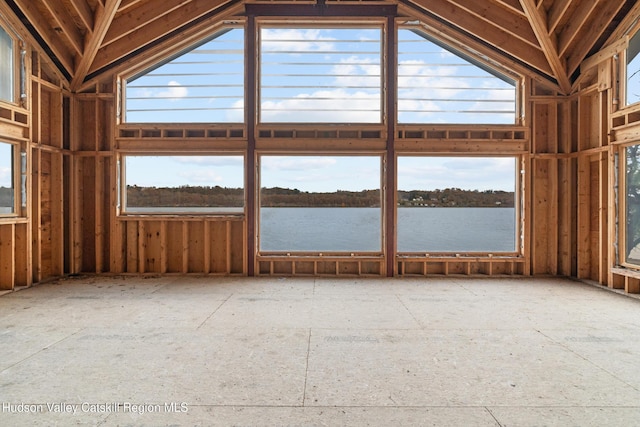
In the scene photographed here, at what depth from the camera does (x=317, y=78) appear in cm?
912

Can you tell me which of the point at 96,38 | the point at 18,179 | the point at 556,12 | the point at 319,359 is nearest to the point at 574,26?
the point at 556,12

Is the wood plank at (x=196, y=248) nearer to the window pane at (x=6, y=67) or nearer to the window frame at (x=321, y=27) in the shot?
the window frame at (x=321, y=27)

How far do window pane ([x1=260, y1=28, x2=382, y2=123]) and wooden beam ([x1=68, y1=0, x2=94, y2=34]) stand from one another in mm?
3758

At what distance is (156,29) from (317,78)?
155 inches

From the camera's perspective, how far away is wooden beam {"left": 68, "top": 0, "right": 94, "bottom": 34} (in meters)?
7.62

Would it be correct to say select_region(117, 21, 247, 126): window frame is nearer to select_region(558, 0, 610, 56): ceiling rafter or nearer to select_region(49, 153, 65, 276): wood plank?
select_region(49, 153, 65, 276): wood plank

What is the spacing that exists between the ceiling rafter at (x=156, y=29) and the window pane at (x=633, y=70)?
8.66 meters

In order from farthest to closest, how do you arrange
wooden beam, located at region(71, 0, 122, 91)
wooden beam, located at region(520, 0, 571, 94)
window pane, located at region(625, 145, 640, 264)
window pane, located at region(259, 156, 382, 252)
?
window pane, located at region(259, 156, 382, 252) → wooden beam, located at region(71, 0, 122, 91) → wooden beam, located at region(520, 0, 571, 94) → window pane, located at region(625, 145, 640, 264)

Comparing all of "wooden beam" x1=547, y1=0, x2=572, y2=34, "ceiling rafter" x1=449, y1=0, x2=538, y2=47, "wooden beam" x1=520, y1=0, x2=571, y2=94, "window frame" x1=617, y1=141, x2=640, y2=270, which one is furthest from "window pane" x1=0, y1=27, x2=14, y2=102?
"window frame" x1=617, y1=141, x2=640, y2=270

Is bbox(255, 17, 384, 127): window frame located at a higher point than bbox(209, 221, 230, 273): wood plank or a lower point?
higher

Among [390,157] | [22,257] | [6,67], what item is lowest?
[22,257]

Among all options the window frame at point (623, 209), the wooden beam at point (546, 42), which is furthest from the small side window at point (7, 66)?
the window frame at point (623, 209)

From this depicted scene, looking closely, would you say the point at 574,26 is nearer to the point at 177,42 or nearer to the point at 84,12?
the point at 177,42

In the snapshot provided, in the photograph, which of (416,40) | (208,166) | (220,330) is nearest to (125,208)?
(208,166)
